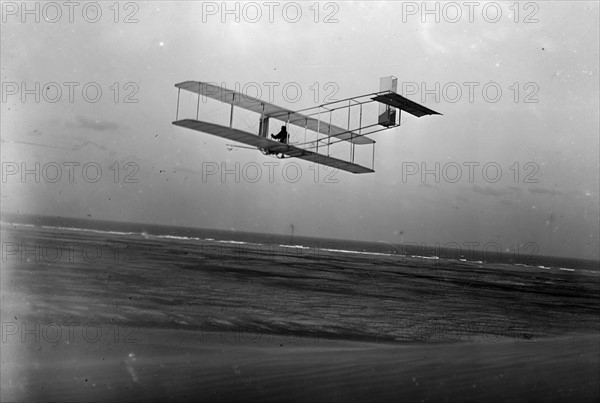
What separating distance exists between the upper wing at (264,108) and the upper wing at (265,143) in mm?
651

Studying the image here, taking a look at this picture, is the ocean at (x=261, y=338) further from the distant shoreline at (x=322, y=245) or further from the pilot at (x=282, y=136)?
the distant shoreline at (x=322, y=245)

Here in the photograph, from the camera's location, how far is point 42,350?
771 centimetres

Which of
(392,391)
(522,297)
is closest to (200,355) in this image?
(392,391)

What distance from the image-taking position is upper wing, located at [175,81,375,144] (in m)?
8.60

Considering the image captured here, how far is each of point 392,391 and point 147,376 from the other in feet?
10.5

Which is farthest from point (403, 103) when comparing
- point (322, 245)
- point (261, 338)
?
point (322, 245)

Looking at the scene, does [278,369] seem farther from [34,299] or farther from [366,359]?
[34,299]

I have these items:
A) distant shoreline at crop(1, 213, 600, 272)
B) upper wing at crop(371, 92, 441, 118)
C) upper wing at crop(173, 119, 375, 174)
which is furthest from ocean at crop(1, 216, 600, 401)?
distant shoreline at crop(1, 213, 600, 272)

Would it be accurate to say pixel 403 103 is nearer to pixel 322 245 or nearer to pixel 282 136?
pixel 282 136

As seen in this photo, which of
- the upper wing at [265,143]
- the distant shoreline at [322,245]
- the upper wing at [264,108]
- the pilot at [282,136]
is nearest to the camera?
the upper wing at [265,143]

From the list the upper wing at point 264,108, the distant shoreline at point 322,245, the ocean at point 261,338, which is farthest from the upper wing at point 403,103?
the distant shoreline at point 322,245

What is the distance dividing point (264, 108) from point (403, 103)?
2700 millimetres

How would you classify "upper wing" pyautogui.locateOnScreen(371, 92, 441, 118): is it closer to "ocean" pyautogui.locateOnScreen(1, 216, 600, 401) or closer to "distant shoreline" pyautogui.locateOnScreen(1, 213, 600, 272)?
"ocean" pyautogui.locateOnScreen(1, 216, 600, 401)

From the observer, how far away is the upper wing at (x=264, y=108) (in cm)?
860
